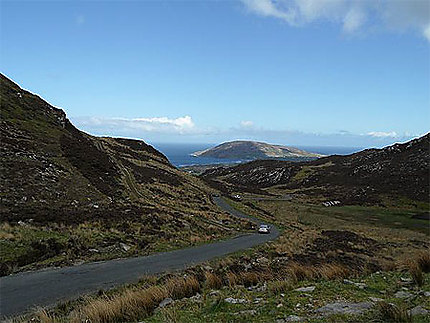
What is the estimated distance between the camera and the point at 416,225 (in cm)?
5747

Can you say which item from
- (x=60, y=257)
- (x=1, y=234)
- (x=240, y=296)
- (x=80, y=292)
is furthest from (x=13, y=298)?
(x=240, y=296)

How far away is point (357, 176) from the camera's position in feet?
389

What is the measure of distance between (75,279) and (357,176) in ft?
387

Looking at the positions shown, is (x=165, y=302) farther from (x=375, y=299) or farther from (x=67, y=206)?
(x=67, y=206)

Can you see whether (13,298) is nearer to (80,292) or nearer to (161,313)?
(80,292)

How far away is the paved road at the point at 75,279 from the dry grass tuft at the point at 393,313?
10.7 metres

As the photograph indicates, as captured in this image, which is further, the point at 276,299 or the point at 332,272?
the point at 332,272

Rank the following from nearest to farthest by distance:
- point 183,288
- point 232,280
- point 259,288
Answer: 1. point 183,288
2. point 259,288
3. point 232,280

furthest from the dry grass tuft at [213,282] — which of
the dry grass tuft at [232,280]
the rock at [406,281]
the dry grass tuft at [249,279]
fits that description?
the rock at [406,281]

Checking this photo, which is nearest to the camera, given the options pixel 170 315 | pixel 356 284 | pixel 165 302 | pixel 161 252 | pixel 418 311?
pixel 418 311

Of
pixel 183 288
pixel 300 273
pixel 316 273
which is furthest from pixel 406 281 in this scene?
pixel 183 288

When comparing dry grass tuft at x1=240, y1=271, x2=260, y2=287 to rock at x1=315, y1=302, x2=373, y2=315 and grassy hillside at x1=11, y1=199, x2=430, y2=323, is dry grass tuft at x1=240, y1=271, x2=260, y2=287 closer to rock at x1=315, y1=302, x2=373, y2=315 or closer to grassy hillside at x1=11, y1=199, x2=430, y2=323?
grassy hillside at x1=11, y1=199, x2=430, y2=323

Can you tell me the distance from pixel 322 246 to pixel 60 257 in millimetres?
22511

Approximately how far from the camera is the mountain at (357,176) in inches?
3688
